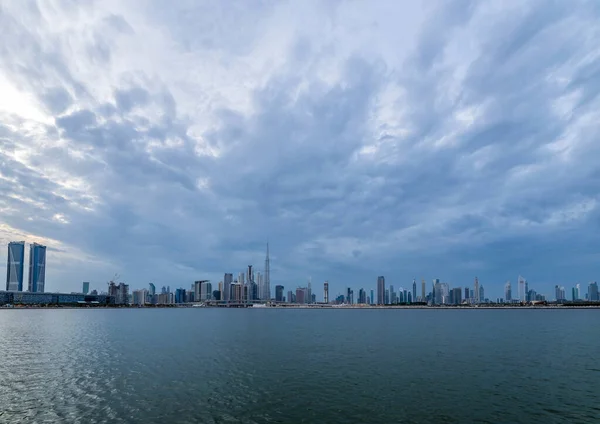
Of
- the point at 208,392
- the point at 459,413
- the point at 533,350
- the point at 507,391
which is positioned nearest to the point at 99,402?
the point at 208,392

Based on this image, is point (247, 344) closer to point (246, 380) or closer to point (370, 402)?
point (246, 380)

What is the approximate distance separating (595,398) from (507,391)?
7.92 m

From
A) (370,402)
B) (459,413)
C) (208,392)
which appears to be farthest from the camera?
(208,392)

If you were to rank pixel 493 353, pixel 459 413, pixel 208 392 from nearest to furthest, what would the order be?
pixel 459 413 < pixel 208 392 < pixel 493 353

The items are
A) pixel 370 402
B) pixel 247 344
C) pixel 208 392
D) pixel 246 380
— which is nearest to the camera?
pixel 370 402

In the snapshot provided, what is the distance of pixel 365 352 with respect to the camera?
223ft

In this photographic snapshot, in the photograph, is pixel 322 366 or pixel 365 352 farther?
pixel 365 352

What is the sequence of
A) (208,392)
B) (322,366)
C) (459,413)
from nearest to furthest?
(459,413) → (208,392) → (322,366)

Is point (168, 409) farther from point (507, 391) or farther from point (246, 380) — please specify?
point (507, 391)

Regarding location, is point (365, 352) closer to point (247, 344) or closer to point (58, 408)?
point (247, 344)

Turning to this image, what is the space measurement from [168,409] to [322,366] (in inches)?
994

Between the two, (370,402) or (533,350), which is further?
(533,350)

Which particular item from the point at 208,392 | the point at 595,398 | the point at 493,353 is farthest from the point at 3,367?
the point at 493,353

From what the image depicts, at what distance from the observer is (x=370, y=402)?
36.2m
